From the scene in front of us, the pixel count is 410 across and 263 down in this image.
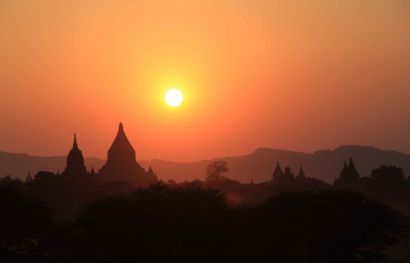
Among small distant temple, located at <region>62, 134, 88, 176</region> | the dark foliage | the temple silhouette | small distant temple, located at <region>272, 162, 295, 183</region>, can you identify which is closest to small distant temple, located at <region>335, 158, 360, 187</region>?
small distant temple, located at <region>272, 162, 295, 183</region>

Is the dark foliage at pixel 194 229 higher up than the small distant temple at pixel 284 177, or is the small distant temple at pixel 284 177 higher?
the small distant temple at pixel 284 177

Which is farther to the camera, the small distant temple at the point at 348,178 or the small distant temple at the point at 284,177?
the small distant temple at the point at 284,177

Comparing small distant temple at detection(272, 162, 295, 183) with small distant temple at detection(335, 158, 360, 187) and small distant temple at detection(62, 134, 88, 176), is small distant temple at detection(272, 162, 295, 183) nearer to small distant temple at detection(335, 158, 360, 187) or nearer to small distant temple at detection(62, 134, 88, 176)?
small distant temple at detection(335, 158, 360, 187)

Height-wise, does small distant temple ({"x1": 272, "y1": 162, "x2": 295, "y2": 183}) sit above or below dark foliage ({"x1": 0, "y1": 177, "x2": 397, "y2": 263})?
above

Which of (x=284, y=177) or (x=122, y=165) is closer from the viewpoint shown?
(x=122, y=165)

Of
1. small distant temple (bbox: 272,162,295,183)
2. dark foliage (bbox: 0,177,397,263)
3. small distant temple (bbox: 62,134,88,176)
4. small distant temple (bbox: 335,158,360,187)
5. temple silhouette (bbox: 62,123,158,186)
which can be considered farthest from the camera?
small distant temple (bbox: 272,162,295,183)

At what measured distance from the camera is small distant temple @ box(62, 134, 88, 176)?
8338cm

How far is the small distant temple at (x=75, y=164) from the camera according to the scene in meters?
83.4

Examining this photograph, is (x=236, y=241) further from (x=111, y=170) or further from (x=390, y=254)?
(x=111, y=170)

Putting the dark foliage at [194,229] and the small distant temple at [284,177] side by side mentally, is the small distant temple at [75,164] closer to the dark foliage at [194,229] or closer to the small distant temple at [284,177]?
the small distant temple at [284,177]

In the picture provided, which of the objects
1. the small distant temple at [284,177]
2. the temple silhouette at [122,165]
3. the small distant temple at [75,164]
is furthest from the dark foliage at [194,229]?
the small distant temple at [284,177]

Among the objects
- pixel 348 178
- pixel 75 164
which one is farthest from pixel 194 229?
pixel 348 178

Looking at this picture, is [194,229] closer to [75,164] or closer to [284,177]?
[75,164]

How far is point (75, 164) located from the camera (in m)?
85.1
